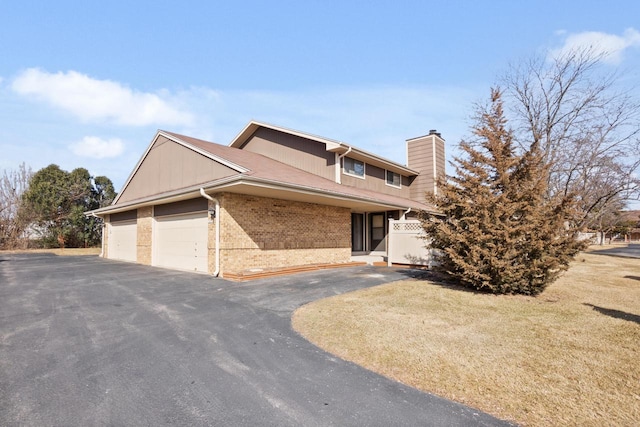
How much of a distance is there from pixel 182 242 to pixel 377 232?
9474mm

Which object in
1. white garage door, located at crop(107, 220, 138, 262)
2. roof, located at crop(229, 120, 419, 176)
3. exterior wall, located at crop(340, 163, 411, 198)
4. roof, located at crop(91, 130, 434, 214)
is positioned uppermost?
roof, located at crop(229, 120, 419, 176)

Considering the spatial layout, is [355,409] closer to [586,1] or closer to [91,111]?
[586,1]

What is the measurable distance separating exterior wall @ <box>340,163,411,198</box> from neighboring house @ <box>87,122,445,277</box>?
0.05m

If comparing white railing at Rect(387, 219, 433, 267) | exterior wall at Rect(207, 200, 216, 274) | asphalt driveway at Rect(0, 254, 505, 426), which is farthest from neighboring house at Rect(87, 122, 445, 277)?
asphalt driveway at Rect(0, 254, 505, 426)

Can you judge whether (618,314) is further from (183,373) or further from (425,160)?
(425,160)

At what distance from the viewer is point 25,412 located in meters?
Answer: 2.78

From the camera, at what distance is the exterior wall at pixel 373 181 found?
1532 cm

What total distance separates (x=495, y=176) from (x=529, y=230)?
4.86 ft

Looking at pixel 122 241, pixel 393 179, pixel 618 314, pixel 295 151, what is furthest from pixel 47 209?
pixel 618 314

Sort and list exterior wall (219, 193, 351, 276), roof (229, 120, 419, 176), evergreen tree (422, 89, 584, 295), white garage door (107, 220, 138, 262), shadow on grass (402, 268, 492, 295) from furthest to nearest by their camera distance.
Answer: white garage door (107, 220, 138, 262)
roof (229, 120, 419, 176)
exterior wall (219, 193, 351, 276)
shadow on grass (402, 268, 492, 295)
evergreen tree (422, 89, 584, 295)

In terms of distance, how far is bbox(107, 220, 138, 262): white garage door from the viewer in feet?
55.5

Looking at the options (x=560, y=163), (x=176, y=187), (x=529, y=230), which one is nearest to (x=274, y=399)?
(x=529, y=230)

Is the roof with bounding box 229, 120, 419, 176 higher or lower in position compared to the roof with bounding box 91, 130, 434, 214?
higher

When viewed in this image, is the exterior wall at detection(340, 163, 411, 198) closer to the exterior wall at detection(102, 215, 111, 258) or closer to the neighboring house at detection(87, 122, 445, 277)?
the neighboring house at detection(87, 122, 445, 277)
